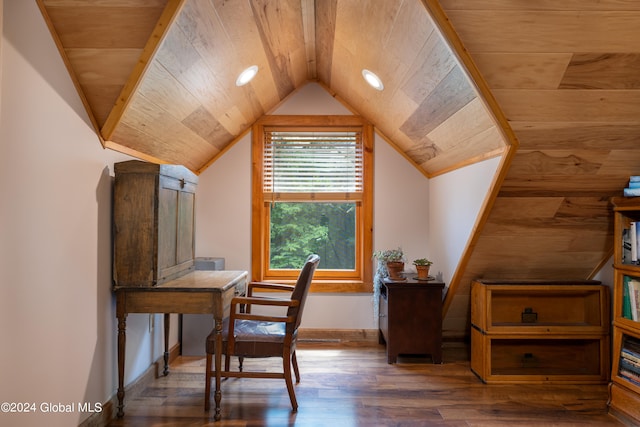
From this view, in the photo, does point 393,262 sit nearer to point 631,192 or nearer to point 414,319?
point 414,319

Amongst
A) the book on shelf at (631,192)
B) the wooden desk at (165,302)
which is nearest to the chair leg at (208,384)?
the wooden desk at (165,302)

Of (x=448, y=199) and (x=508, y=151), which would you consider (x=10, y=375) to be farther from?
(x=448, y=199)

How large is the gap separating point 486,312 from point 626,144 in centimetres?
143

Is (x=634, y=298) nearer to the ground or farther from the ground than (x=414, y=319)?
farther from the ground

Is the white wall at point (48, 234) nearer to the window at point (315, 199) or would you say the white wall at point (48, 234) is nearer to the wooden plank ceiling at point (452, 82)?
the wooden plank ceiling at point (452, 82)

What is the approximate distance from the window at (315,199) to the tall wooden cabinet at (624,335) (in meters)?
2.04

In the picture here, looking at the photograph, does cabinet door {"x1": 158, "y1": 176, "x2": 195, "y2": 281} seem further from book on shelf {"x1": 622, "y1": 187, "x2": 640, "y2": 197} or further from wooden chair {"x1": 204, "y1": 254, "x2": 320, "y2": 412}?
book on shelf {"x1": 622, "y1": 187, "x2": 640, "y2": 197}

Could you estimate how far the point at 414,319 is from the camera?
350 cm

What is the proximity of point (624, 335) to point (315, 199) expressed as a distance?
105 inches

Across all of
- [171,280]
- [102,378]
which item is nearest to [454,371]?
[171,280]

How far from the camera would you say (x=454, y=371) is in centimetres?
338

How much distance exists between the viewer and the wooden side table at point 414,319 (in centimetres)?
348

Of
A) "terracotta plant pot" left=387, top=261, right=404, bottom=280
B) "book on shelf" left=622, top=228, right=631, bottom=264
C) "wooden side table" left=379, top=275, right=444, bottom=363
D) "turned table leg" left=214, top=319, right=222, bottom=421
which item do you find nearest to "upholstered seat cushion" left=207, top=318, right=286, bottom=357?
"turned table leg" left=214, top=319, right=222, bottom=421

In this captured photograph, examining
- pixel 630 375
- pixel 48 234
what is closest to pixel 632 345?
pixel 630 375
